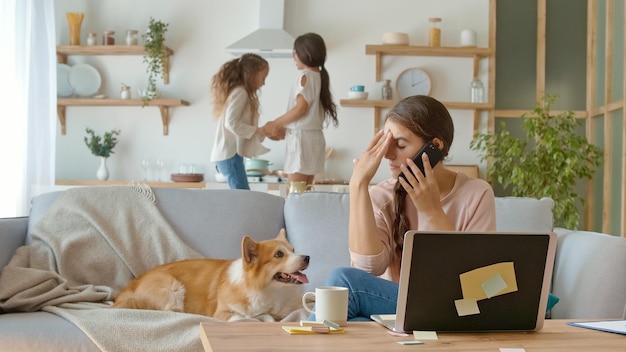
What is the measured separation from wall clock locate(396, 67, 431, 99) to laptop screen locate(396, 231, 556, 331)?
5.03 metres

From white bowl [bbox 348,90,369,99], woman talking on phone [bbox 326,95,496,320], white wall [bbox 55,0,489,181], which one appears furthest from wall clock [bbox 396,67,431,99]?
woman talking on phone [bbox 326,95,496,320]

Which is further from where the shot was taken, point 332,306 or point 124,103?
point 124,103

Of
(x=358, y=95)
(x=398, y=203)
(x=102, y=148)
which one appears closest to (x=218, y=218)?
(x=398, y=203)

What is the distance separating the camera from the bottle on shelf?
20.9 ft

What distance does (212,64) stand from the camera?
650cm

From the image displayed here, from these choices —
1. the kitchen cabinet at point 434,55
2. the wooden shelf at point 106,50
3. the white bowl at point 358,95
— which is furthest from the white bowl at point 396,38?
the wooden shelf at point 106,50

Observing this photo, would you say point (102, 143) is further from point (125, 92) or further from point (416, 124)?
point (416, 124)

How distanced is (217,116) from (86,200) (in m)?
1.90

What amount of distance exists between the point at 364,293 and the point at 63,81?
16.6 feet

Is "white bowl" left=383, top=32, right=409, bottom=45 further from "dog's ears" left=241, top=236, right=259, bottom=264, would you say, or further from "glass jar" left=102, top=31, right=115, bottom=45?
"dog's ears" left=241, top=236, right=259, bottom=264

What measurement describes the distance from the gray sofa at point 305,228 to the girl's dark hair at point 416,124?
67 centimetres

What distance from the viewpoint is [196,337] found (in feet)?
7.78

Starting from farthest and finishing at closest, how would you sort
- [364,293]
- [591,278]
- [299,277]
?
[299,277] → [591,278] → [364,293]

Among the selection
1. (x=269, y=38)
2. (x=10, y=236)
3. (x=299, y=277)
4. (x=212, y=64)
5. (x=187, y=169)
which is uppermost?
(x=269, y=38)
